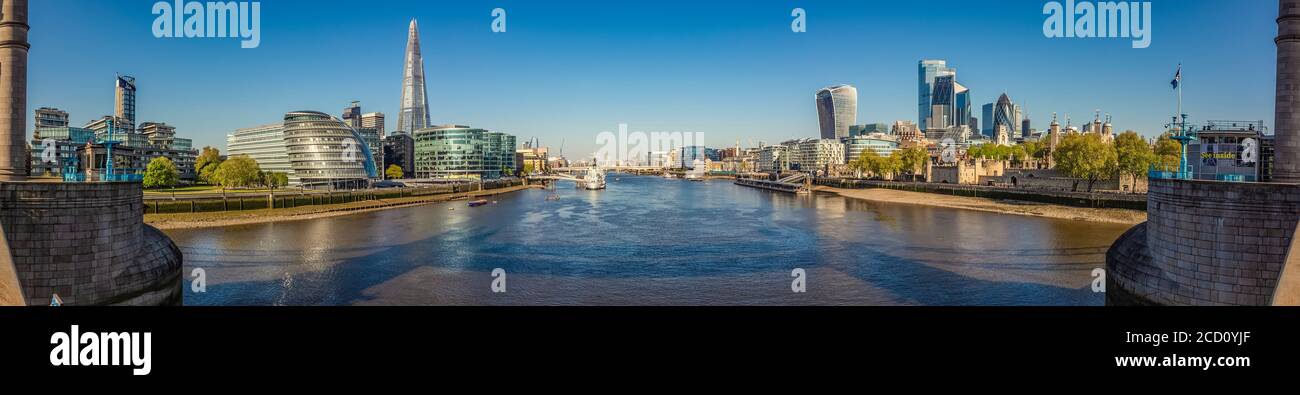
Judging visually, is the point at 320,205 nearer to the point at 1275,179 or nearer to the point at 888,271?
the point at 888,271

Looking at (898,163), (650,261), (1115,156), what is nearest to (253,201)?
(650,261)

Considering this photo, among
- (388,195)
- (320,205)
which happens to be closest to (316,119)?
(388,195)

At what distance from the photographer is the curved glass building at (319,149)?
260 feet

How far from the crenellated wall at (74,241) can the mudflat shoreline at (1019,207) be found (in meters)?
50.1

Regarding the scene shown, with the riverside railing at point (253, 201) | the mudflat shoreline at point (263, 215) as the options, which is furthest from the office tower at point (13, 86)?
the riverside railing at point (253, 201)

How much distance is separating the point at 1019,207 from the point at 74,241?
191 feet

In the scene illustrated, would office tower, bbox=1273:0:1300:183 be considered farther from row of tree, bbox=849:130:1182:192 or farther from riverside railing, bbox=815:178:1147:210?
row of tree, bbox=849:130:1182:192

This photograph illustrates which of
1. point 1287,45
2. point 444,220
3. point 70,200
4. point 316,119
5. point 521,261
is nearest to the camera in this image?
point 1287,45

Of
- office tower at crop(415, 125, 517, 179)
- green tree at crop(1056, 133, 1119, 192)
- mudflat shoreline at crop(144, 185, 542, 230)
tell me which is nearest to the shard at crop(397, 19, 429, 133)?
office tower at crop(415, 125, 517, 179)

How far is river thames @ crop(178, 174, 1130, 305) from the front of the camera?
19750 millimetres

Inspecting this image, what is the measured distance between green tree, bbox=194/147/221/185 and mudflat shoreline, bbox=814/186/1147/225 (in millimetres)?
77969
